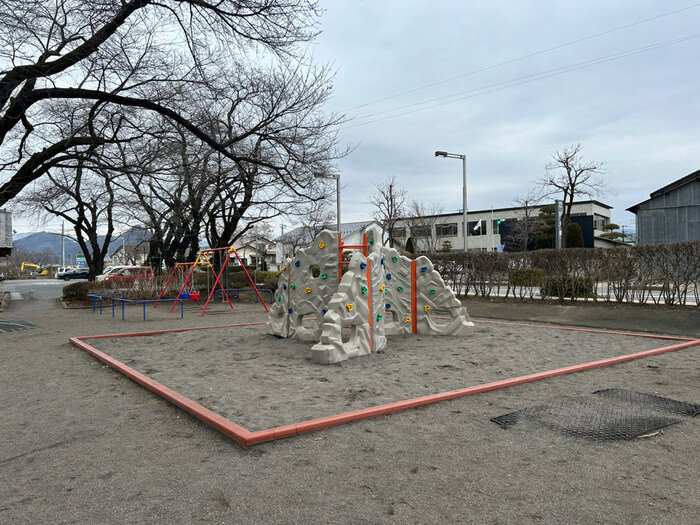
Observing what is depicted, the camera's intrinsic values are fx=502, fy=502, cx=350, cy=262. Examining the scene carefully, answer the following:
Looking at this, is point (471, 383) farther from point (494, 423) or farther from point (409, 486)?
point (409, 486)

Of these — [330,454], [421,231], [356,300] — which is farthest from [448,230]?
[330,454]

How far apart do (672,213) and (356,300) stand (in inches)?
1040

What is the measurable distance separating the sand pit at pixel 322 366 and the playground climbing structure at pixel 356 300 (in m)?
0.28

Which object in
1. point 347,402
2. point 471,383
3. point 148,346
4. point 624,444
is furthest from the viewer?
point 148,346

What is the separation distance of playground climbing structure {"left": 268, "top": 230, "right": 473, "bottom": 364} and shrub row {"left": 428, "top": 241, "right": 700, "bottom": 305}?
5.00 metres

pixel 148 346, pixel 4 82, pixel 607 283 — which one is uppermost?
pixel 4 82

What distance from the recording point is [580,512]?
2871 millimetres

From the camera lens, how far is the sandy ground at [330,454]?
295 cm

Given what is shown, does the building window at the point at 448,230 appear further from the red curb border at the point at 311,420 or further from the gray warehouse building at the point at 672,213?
the red curb border at the point at 311,420

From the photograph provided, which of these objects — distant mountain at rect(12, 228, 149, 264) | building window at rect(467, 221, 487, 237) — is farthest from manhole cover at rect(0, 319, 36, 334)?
building window at rect(467, 221, 487, 237)

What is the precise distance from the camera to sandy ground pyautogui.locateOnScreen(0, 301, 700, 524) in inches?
116

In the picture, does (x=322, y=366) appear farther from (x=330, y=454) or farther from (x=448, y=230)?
(x=448, y=230)

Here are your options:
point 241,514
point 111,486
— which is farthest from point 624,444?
point 111,486

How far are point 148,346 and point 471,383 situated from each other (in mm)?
6163
